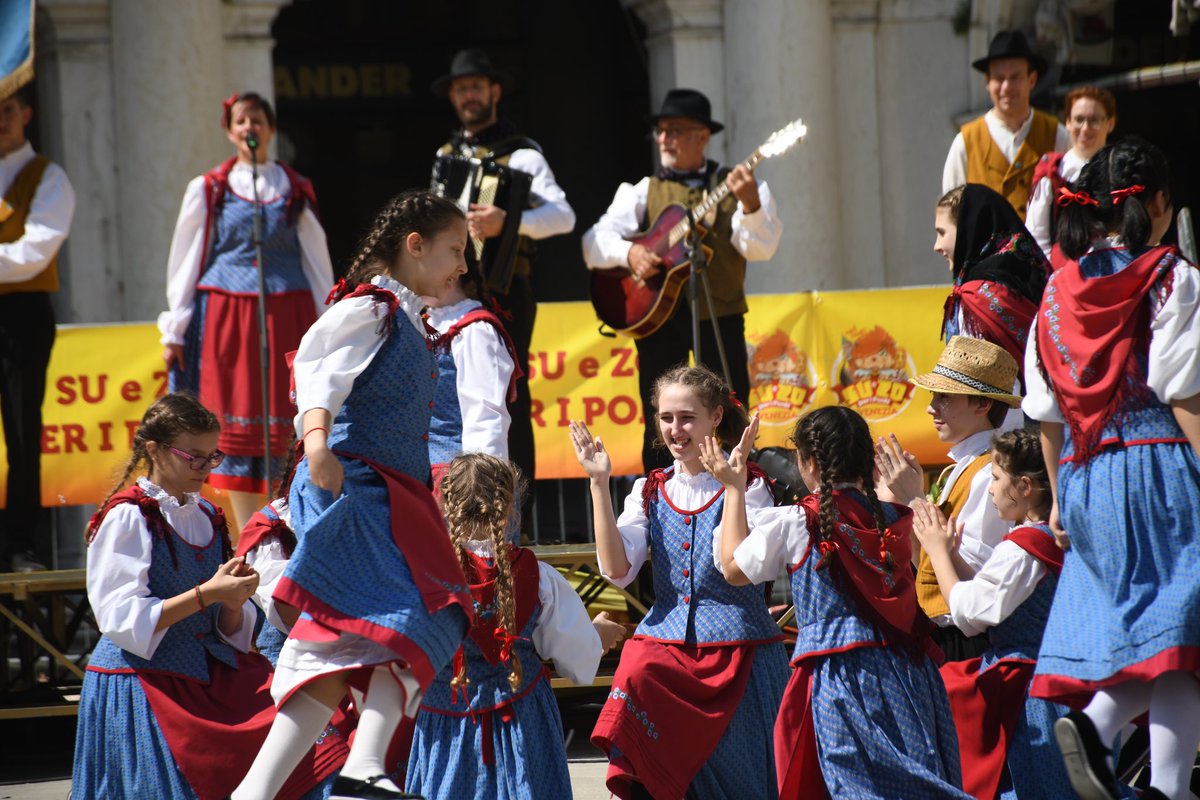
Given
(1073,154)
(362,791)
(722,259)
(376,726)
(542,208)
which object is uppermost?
(1073,154)

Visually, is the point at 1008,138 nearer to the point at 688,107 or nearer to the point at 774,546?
the point at 688,107

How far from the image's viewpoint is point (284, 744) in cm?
365

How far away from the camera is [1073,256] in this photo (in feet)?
13.2

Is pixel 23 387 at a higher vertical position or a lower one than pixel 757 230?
lower

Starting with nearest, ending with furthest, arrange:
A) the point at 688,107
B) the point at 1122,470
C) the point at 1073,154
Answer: the point at 1122,470, the point at 1073,154, the point at 688,107

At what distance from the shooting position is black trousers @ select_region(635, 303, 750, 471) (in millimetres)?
6645

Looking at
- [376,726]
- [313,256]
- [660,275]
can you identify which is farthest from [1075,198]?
[313,256]

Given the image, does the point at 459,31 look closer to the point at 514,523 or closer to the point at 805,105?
the point at 805,105

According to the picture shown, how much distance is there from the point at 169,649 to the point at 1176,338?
272cm

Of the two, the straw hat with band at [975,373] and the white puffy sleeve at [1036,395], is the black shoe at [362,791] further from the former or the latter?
the straw hat with band at [975,373]

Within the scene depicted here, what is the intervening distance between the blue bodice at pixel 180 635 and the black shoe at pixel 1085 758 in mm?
2280

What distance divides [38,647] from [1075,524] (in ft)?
15.2

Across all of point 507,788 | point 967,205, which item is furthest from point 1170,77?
point 507,788

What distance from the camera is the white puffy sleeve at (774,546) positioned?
4.22 m
